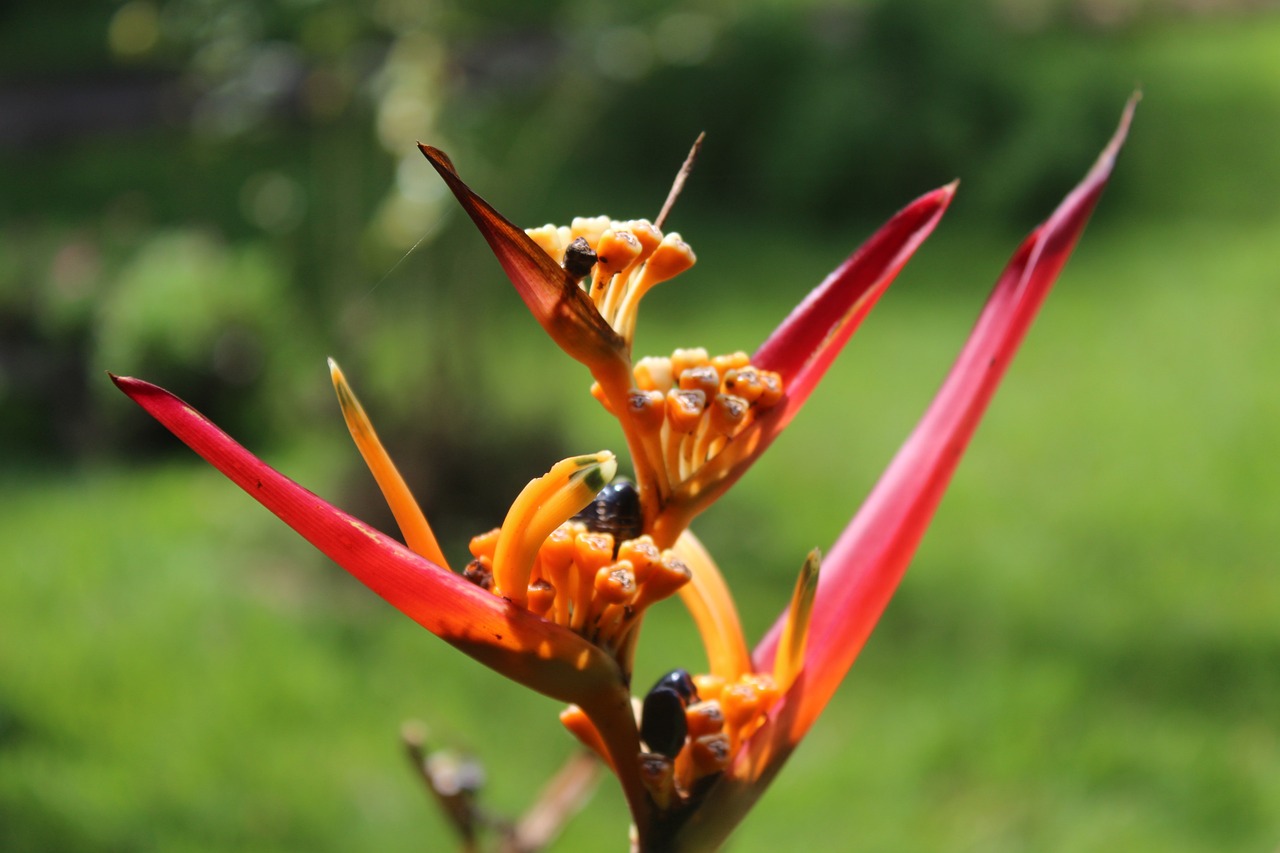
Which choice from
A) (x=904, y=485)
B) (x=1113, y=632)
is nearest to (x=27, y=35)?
(x=1113, y=632)

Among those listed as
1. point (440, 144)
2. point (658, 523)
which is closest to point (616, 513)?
point (658, 523)

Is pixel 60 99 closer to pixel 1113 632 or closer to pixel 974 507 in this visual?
pixel 974 507

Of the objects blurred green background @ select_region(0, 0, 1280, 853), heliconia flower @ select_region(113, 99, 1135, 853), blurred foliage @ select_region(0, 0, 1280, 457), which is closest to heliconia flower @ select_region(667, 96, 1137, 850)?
heliconia flower @ select_region(113, 99, 1135, 853)

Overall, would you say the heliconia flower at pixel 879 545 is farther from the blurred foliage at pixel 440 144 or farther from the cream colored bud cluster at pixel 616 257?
the blurred foliage at pixel 440 144

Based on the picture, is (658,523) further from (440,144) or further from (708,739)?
(440,144)

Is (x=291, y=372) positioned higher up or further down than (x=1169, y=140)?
further down

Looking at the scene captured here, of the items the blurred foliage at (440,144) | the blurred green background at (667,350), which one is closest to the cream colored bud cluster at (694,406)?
the blurred green background at (667,350)

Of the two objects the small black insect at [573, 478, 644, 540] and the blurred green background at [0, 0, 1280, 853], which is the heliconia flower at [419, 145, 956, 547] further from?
the blurred green background at [0, 0, 1280, 853]
